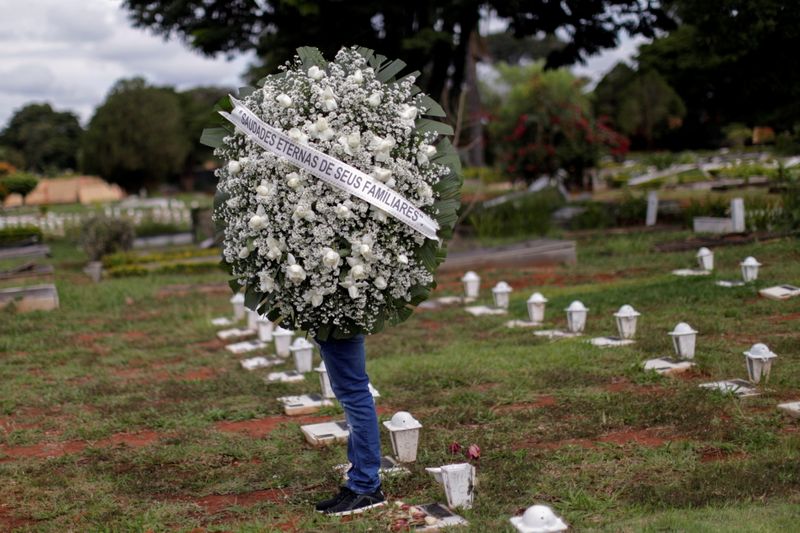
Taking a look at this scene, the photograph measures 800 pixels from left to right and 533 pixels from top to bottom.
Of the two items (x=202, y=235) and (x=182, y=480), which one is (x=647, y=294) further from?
(x=202, y=235)

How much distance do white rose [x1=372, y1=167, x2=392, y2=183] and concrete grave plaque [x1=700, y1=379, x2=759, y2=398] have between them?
119 inches

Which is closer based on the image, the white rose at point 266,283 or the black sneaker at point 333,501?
the white rose at point 266,283

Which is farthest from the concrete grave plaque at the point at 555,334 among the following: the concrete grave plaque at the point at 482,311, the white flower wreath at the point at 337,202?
the white flower wreath at the point at 337,202

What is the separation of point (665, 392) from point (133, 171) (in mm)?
33596

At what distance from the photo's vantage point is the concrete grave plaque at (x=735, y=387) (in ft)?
18.6

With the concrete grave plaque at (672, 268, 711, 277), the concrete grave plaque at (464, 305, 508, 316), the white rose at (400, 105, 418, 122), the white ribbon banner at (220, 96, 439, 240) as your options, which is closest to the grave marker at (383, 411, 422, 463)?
the white ribbon banner at (220, 96, 439, 240)

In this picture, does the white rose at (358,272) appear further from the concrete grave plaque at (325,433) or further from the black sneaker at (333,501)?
the concrete grave plaque at (325,433)

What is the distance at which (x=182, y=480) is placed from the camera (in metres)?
4.95

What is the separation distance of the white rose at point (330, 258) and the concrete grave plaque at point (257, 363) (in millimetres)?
4183

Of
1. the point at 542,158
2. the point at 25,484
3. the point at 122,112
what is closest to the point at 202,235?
the point at 542,158

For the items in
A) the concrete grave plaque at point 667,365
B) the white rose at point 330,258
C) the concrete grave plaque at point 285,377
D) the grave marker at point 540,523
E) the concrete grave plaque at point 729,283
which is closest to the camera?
the grave marker at point 540,523

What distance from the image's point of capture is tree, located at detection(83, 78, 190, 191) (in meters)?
34.9

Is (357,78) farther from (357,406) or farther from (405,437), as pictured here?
(405,437)

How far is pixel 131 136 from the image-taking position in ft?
115
